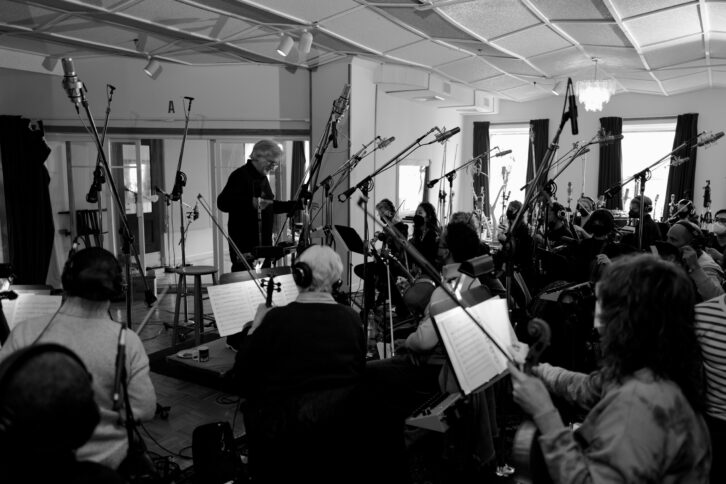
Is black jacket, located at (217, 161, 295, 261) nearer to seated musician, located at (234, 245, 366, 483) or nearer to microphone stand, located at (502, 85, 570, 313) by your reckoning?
microphone stand, located at (502, 85, 570, 313)

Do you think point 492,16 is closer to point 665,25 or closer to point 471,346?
point 665,25

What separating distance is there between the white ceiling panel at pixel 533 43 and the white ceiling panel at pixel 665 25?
0.76m

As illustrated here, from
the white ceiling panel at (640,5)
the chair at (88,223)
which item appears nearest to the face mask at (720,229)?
the white ceiling panel at (640,5)

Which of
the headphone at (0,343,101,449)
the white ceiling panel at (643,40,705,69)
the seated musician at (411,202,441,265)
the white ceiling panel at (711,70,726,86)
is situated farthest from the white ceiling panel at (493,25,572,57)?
the headphone at (0,343,101,449)

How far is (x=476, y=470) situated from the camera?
2.83m

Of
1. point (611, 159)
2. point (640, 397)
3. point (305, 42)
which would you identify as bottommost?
point (640, 397)

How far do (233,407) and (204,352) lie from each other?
1.86 ft

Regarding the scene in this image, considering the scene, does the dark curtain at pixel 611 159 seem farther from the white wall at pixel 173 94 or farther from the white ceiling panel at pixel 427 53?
the white wall at pixel 173 94

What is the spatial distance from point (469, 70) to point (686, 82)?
12.1 feet

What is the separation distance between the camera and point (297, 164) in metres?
8.57

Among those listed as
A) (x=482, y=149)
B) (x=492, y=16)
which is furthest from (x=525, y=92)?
(x=492, y=16)

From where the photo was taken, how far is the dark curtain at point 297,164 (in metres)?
8.49

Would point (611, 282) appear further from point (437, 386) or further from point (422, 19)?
point (422, 19)

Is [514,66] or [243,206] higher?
[514,66]
